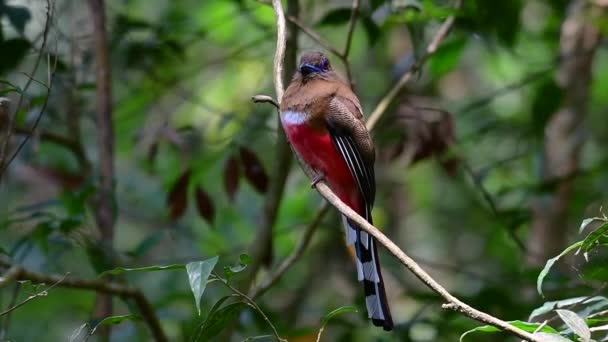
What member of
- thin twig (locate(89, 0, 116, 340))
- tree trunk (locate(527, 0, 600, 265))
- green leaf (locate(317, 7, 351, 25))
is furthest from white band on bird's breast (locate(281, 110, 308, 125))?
tree trunk (locate(527, 0, 600, 265))

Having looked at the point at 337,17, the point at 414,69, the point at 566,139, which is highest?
the point at 337,17

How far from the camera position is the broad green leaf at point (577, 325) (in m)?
1.87

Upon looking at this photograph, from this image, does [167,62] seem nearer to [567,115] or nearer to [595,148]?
[567,115]

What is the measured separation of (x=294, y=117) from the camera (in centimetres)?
320

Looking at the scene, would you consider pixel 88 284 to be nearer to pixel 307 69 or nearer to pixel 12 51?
pixel 12 51

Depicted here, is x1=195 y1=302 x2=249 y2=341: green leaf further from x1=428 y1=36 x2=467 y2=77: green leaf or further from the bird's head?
x1=428 y1=36 x2=467 y2=77: green leaf

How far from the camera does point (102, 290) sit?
8.34ft

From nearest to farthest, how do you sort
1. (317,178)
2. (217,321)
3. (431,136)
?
(217,321)
(317,178)
(431,136)

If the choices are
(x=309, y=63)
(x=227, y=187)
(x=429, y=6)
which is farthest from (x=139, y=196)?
(x=429, y=6)

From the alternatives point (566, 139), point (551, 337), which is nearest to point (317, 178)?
point (551, 337)

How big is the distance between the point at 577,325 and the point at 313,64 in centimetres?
183

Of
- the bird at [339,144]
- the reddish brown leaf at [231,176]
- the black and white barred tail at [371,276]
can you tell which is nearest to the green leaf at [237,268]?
the black and white barred tail at [371,276]

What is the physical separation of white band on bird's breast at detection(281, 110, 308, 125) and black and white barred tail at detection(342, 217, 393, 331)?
1.23 feet

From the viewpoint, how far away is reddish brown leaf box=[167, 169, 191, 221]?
3.81 meters
